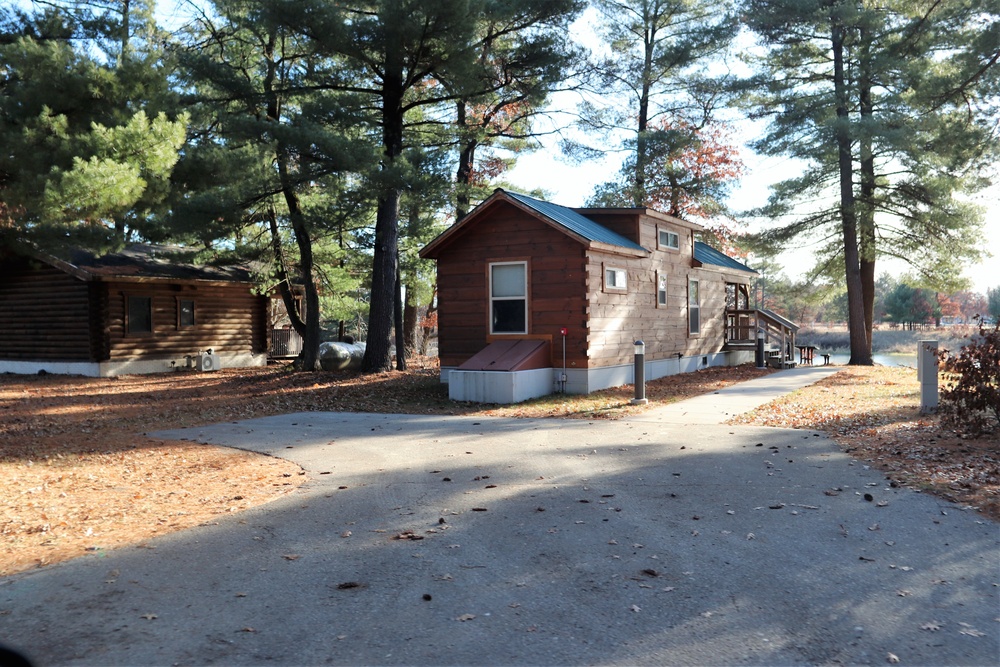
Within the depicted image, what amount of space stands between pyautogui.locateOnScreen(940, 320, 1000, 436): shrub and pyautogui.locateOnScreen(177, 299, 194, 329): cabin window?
76.4 feet

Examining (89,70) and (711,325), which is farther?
(711,325)

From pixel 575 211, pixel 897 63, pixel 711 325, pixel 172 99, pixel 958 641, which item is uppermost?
pixel 897 63

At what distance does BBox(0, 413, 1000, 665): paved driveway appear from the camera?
3857 millimetres

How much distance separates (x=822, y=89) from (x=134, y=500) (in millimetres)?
24652

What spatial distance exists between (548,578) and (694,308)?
19.7m

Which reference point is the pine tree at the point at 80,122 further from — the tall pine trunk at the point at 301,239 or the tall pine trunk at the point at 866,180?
the tall pine trunk at the point at 866,180

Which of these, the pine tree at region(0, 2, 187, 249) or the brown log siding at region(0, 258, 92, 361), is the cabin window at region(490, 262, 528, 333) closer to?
the pine tree at region(0, 2, 187, 249)

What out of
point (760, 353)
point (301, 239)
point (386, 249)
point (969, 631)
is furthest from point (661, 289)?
point (969, 631)

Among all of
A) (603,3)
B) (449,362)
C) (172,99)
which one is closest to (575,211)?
(449,362)

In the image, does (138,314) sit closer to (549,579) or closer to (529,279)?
(529,279)

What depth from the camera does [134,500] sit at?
7246 millimetres

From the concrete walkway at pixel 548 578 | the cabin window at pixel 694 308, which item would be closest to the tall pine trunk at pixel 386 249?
the cabin window at pixel 694 308

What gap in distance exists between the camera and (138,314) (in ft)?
81.4

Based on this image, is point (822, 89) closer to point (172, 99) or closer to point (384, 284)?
point (384, 284)
